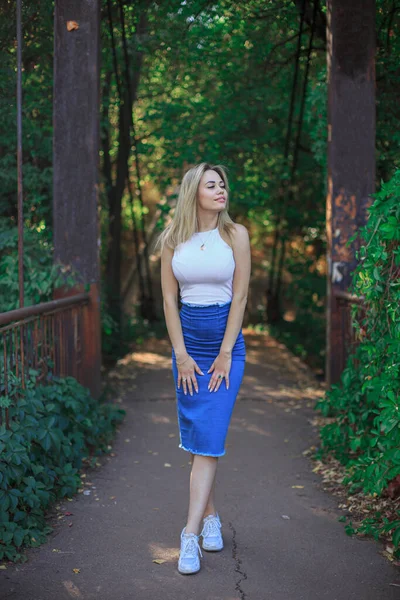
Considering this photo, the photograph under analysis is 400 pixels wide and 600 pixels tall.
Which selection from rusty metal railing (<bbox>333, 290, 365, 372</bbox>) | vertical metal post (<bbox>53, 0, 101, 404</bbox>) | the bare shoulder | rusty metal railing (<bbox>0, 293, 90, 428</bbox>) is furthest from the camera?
vertical metal post (<bbox>53, 0, 101, 404</bbox>)

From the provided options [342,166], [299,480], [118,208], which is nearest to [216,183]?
[299,480]

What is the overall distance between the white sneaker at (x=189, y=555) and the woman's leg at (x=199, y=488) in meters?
0.04

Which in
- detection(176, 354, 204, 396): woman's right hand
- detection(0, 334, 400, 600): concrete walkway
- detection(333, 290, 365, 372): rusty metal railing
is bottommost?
detection(0, 334, 400, 600): concrete walkway

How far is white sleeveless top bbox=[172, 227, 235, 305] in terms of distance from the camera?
3.30 meters

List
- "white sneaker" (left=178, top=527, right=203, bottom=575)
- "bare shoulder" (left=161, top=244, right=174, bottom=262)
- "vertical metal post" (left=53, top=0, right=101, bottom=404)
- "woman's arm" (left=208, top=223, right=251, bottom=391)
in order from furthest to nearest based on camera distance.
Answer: "vertical metal post" (left=53, top=0, right=101, bottom=404)
"bare shoulder" (left=161, top=244, right=174, bottom=262)
"woman's arm" (left=208, top=223, right=251, bottom=391)
"white sneaker" (left=178, top=527, right=203, bottom=575)

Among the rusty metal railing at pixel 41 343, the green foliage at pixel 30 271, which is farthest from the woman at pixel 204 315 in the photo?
the green foliage at pixel 30 271

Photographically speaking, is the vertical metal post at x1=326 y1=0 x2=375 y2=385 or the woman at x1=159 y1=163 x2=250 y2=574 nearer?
the woman at x1=159 y1=163 x2=250 y2=574

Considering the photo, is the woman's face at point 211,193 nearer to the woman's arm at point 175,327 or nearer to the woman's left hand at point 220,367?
the woman's arm at point 175,327

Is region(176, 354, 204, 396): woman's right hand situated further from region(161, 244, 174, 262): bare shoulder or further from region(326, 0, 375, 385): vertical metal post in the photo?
region(326, 0, 375, 385): vertical metal post

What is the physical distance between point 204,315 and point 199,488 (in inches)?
32.5

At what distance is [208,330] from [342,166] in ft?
10.2

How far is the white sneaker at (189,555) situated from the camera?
10.3 ft

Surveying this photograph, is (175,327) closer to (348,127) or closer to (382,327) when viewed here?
(382,327)

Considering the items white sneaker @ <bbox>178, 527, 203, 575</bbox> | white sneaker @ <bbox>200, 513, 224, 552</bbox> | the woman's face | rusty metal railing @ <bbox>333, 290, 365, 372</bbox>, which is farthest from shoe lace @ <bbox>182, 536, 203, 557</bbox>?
rusty metal railing @ <bbox>333, 290, 365, 372</bbox>
